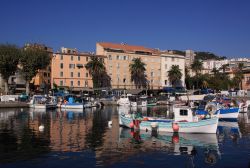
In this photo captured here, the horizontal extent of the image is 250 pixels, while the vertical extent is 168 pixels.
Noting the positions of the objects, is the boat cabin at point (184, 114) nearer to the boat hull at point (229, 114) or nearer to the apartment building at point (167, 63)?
the boat hull at point (229, 114)

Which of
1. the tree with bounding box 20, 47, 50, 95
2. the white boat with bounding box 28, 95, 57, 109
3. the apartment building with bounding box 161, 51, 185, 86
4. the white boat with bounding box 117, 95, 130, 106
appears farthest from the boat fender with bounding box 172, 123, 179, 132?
the apartment building with bounding box 161, 51, 185, 86

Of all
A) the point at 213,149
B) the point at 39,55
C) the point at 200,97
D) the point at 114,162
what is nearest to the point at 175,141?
the point at 213,149

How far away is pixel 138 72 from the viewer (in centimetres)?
12525

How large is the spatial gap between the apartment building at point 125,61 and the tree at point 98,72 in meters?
2.96

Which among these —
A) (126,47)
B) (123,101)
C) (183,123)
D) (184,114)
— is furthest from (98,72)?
(183,123)

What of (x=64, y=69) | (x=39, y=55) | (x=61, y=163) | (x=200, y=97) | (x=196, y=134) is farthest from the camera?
(x=64, y=69)

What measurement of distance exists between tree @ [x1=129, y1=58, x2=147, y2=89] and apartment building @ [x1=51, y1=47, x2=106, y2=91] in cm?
1100

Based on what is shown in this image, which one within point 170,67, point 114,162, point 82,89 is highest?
point 170,67

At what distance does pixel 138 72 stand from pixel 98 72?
602 inches

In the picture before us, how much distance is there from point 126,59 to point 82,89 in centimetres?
2004

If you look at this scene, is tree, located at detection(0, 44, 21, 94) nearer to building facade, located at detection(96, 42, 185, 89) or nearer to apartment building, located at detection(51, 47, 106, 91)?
apartment building, located at detection(51, 47, 106, 91)

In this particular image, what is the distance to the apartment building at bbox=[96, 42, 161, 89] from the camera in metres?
125

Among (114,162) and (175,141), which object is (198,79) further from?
(114,162)

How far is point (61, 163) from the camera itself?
82.9 ft
